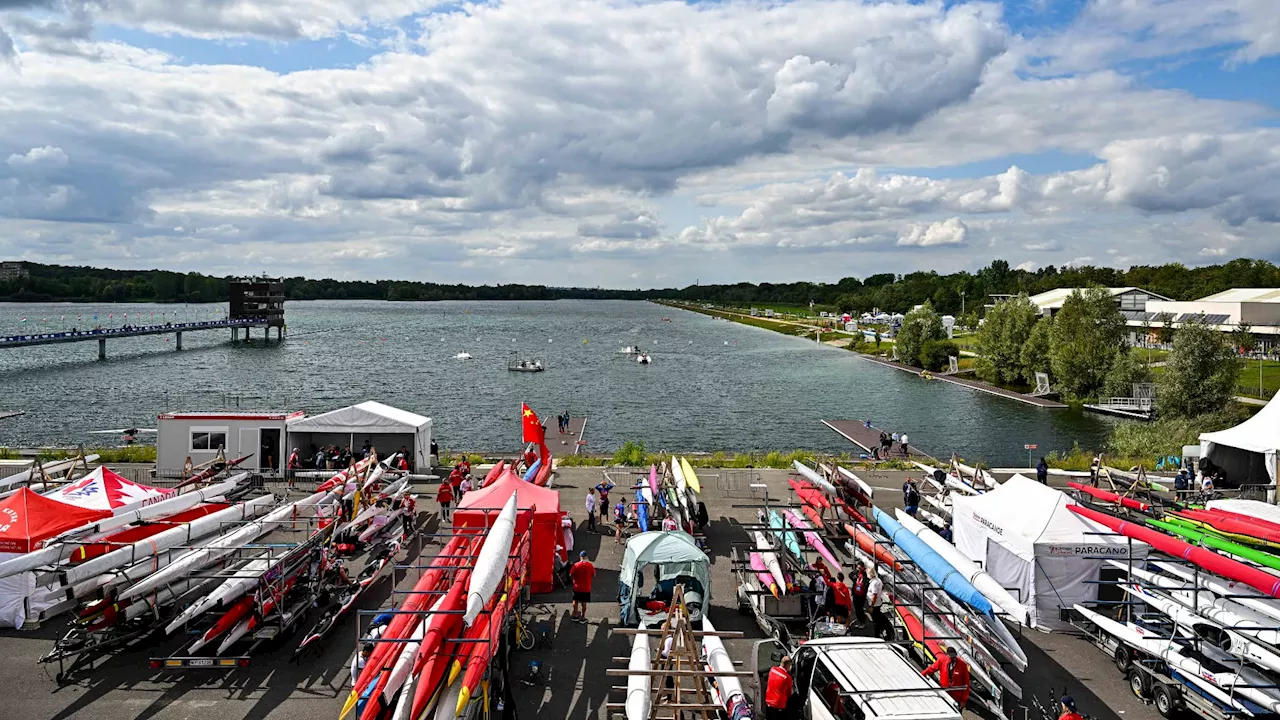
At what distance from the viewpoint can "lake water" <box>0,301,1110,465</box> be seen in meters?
51.4

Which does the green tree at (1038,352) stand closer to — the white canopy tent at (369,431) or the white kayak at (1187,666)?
the white canopy tent at (369,431)

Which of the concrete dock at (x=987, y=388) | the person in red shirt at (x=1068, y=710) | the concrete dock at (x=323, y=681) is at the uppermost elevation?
the person in red shirt at (x=1068, y=710)

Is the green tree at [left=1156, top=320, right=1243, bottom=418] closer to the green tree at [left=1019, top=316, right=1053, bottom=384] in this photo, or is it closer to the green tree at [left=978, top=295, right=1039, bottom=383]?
the green tree at [left=1019, top=316, right=1053, bottom=384]

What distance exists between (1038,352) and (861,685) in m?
71.4

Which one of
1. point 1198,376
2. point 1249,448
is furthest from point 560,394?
point 1249,448

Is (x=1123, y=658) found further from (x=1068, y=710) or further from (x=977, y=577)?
(x=1068, y=710)

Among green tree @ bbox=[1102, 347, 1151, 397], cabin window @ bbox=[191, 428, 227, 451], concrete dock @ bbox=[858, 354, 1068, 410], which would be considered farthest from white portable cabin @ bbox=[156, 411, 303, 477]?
green tree @ bbox=[1102, 347, 1151, 397]

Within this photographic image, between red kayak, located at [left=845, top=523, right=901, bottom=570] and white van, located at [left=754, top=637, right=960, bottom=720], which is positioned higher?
white van, located at [left=754, top=637, right=960, bottom=720]

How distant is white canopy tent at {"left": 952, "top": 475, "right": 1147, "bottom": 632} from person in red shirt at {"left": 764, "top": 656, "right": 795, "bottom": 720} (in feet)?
23.6

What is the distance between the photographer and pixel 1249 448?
26047 millimetres

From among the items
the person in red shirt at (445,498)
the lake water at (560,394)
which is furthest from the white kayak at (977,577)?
the lake water at (560,394)

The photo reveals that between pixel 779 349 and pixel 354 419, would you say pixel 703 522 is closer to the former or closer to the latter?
pixel 354 419

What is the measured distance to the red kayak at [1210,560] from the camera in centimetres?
1308

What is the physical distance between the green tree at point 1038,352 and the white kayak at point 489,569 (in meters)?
69.5
